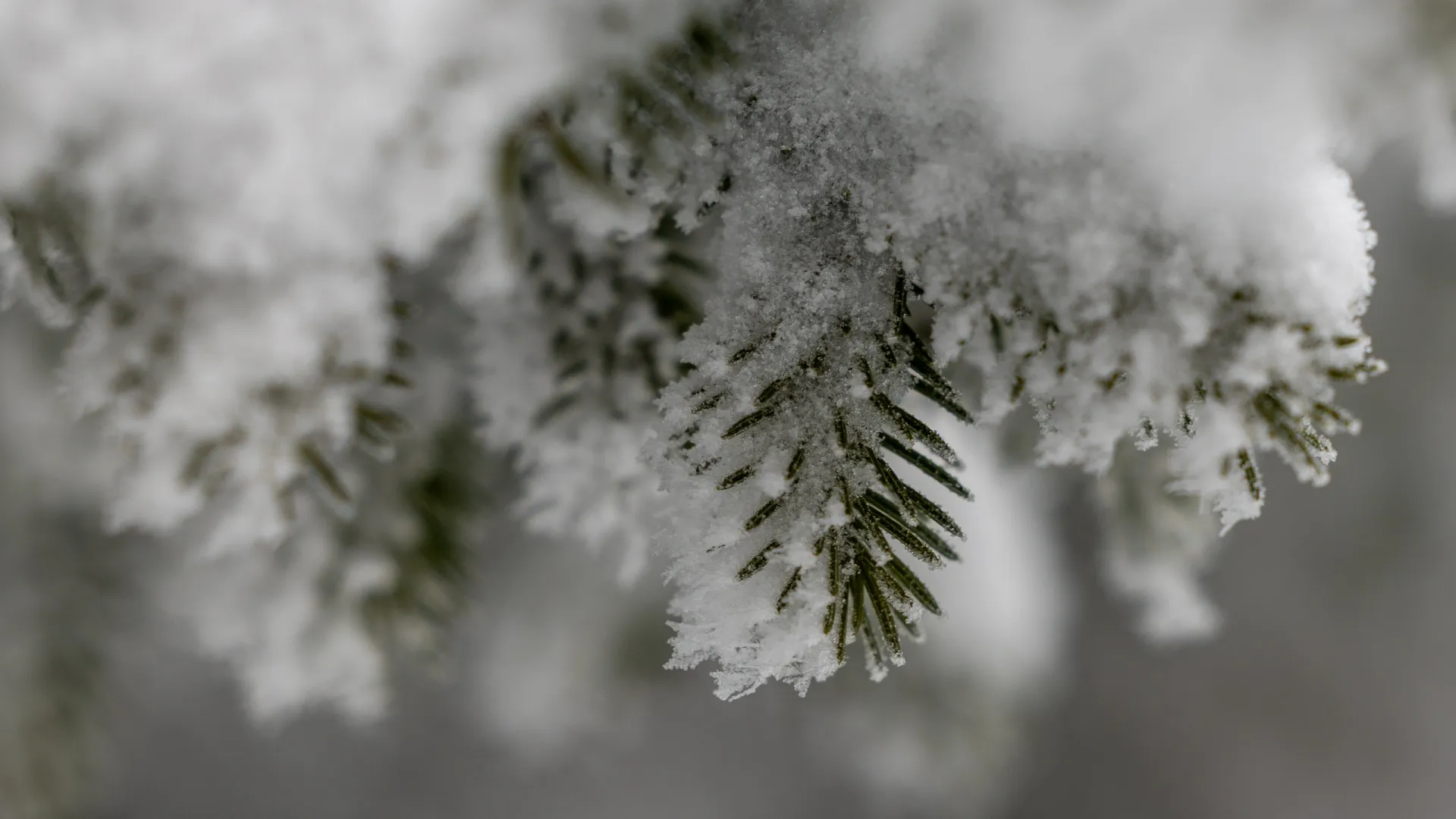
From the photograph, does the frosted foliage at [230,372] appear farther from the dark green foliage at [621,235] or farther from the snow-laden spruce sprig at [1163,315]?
the snow-laden spruce sprig at [1163,315]

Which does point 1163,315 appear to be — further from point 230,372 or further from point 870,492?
point 230,372

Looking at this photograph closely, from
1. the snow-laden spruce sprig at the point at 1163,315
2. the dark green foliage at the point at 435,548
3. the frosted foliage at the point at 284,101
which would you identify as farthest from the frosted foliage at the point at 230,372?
the snow-laden spruce sprig at the point at 1163,315

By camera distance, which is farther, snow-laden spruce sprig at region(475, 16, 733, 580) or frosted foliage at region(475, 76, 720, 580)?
frosted foliage at region(475, 76, 720, 580)

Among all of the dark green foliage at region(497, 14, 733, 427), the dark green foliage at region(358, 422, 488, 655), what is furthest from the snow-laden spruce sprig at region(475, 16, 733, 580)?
the dark green foliage at region(358, 422, 488, 655)

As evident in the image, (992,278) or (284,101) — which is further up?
(284,101)

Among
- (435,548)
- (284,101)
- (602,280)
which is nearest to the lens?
(284,101)

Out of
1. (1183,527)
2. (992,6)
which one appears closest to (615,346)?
(992,6)

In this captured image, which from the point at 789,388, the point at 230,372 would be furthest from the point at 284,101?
the point at 789,388

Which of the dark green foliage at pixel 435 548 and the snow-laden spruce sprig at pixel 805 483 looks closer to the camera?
the snow-laden spruce sprig at pixel 805 483

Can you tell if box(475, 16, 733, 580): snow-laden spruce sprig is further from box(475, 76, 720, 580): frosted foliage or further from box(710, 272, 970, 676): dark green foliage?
box(710, 272, 970, 676): dark green foliage
